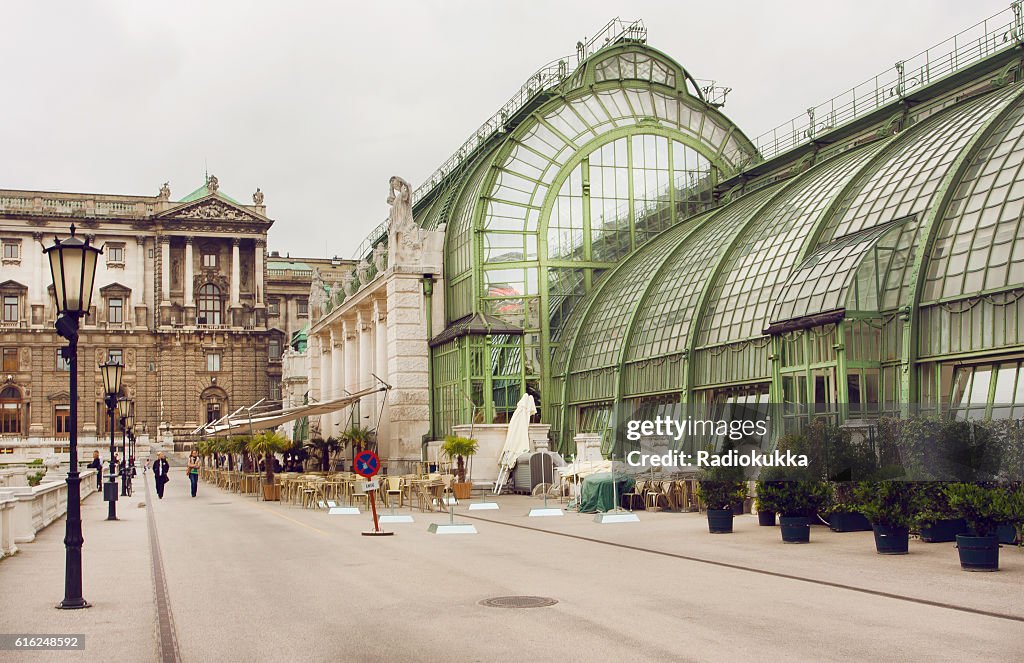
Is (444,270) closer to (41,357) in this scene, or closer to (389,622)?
(389,622)

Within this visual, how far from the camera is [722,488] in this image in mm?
23859

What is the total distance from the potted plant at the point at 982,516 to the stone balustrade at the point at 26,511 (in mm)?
17242

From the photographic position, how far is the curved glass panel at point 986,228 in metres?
25.2

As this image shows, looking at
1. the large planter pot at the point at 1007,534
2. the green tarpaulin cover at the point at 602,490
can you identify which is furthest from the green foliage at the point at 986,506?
the green tarpaulin cover at the point at 602,490

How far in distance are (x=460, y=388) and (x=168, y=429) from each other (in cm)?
8092

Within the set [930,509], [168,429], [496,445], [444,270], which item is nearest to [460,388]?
[496,445]

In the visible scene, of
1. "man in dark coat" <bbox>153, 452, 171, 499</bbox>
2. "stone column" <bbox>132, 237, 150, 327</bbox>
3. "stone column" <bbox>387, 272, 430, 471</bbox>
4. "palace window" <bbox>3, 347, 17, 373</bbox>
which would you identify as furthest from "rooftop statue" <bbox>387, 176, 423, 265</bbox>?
"palace window" <bbox>3, 347, 17, 373</bbox>

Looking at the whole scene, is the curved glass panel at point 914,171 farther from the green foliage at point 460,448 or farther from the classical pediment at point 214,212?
the classical pediment at point 214,212

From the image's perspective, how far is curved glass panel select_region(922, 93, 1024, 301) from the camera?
2523 centimetres

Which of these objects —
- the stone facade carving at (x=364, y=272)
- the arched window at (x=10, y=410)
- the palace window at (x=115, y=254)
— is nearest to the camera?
the stone facade carving at (x=364, y=272)

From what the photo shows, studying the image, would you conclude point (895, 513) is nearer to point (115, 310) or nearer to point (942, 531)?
point (942, 531)

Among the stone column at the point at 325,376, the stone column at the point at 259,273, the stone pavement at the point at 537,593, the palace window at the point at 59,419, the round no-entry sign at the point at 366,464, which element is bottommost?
the stone pavement at the point at 537,593

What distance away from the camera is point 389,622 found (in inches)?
527

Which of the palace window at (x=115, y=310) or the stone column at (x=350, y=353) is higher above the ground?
the palace window at (x=115, y=310)
